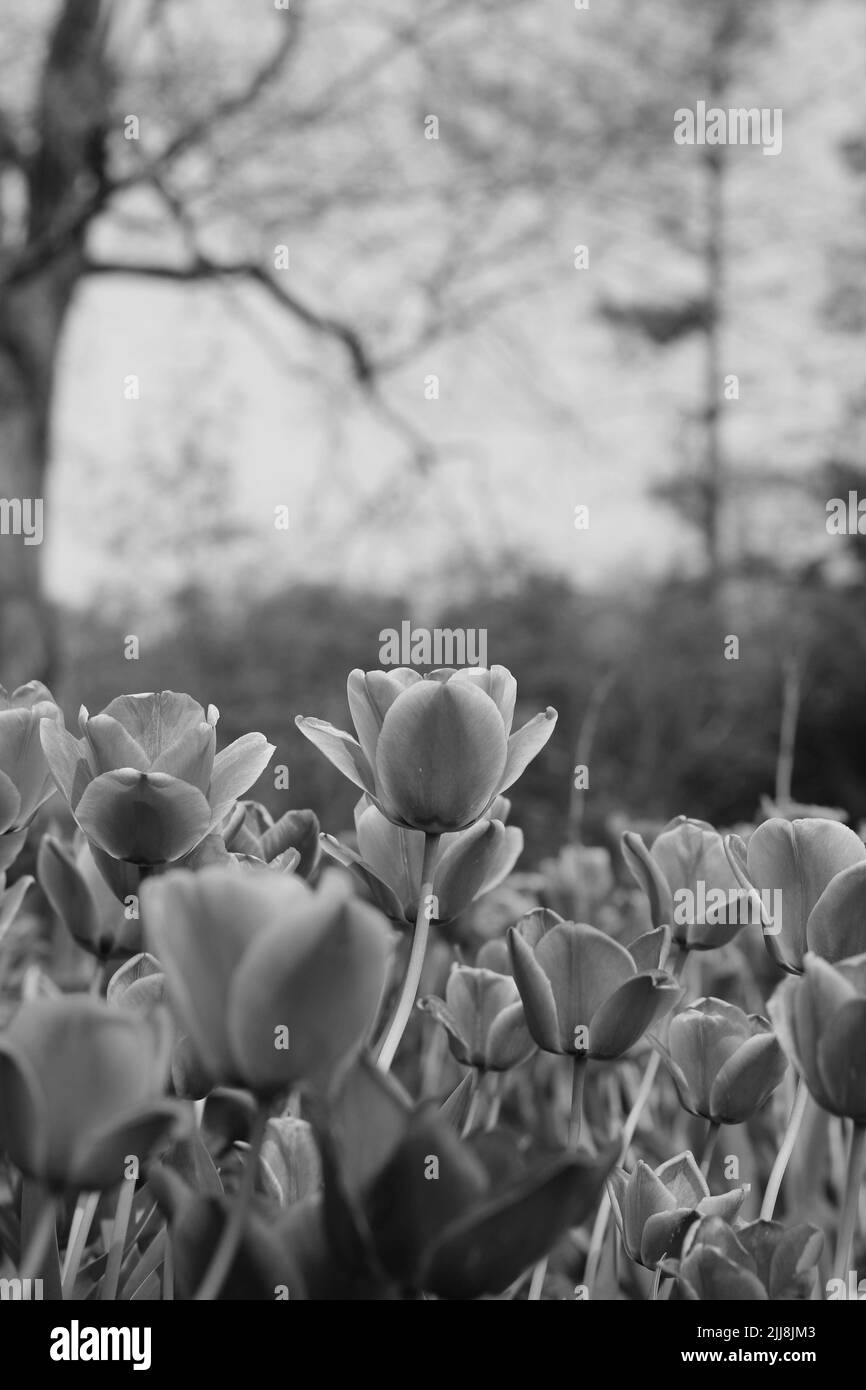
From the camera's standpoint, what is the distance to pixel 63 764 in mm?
429

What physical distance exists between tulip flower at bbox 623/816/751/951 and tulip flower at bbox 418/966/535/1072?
0.22 feet

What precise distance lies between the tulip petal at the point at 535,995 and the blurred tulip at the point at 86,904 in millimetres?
142

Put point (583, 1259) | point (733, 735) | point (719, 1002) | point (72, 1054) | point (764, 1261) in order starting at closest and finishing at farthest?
point (72, 1054) < point (764, 1261) < point (719, 1002) < point (583, 1259) < point (733, 735)

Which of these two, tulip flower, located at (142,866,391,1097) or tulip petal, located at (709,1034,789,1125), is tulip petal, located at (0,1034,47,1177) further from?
tulip petal, located at (709,1034,789,1125)

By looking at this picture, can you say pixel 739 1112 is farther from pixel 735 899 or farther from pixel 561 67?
pixel 561 67

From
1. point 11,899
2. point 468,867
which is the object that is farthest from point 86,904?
point 468,867

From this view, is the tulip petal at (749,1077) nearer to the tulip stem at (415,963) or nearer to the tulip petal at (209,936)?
the tulip stem at (415,963)

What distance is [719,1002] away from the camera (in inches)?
19.6

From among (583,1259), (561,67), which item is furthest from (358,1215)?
(561,67)

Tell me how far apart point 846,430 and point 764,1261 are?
10.5 meters

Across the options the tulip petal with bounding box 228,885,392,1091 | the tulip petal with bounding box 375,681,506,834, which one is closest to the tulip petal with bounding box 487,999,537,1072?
the tulip petal with bounding box 375,681,506,834

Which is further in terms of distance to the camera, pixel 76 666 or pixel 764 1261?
pixel 76 666

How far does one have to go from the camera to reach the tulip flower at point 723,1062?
0.44 metres
